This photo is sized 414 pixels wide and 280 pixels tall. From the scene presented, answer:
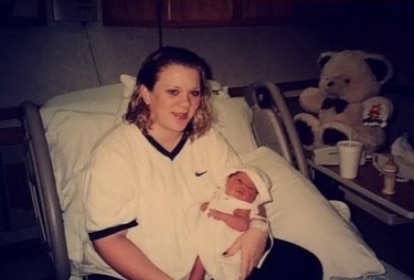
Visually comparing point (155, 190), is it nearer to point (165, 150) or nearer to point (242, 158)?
point (165, 150)

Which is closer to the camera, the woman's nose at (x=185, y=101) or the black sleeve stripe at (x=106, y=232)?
the black sleeve stripe at (x=106, y=232)

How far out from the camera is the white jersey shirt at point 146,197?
141cm

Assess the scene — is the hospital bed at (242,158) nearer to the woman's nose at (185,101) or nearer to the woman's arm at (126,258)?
the woman's arm at (126,258)

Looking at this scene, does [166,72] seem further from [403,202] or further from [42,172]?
[403,202]

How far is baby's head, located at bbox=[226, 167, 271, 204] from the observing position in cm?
154

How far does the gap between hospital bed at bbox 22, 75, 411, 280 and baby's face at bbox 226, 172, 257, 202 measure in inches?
7.9

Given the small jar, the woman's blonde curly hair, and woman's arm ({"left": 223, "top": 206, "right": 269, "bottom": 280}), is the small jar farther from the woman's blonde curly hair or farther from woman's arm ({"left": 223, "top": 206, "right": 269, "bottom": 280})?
the woman's blonde curly hair

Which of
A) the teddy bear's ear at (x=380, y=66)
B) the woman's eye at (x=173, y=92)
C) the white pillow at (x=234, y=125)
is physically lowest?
the white pillow at (x=234, y=125)

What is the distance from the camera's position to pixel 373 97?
2396 millimetres

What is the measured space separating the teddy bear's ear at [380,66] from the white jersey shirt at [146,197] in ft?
4.02

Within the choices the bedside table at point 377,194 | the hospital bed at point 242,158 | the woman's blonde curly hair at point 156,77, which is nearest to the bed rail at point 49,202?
the hospital bed at point 242,158

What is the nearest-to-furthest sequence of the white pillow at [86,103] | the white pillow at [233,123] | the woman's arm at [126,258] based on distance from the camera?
the woman's arm at [126,258]
the white pillow at [86,103]
the white pillow at [233,123]

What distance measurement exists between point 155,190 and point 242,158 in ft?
1.57

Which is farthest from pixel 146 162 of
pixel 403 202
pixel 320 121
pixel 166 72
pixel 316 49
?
pixel 316 49
